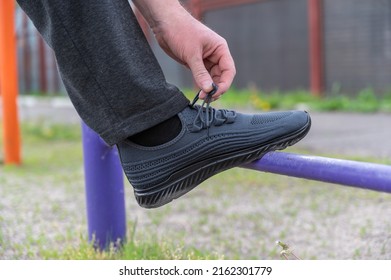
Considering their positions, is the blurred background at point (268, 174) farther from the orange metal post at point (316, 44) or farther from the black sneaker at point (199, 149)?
the black sneaker at point (199, 149)

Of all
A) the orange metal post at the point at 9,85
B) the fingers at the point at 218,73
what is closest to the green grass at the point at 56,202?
the orange metal post at the point at 9,85

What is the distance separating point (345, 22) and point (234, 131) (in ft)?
17.7

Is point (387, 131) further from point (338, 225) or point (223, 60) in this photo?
point (223, 60)

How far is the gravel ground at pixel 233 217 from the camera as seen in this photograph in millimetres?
1827

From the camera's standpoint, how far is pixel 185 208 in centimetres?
240

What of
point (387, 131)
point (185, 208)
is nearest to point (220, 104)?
point (387, 131)

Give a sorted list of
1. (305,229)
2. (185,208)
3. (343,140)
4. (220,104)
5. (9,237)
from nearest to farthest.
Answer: (9,237)
(305,229)
(185,208)
(343,140)
(220,104)

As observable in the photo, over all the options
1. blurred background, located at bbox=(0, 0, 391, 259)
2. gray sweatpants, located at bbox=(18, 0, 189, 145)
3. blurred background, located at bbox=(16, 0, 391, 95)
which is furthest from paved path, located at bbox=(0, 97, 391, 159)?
gray sweatpants, located at bbox=(18, 0, 189, 145)

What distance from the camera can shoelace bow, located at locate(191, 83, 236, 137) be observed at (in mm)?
1143

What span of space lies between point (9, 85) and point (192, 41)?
2.57 metres

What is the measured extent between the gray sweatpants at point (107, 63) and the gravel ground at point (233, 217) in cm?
67

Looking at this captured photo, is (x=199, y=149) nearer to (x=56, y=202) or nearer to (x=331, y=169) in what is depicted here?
(x=331, y=169)

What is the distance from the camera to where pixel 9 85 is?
3.50 m

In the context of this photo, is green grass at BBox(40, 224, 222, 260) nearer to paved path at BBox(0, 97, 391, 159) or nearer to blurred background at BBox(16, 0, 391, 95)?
paved path at BBox(0, 97, 391, 159)
